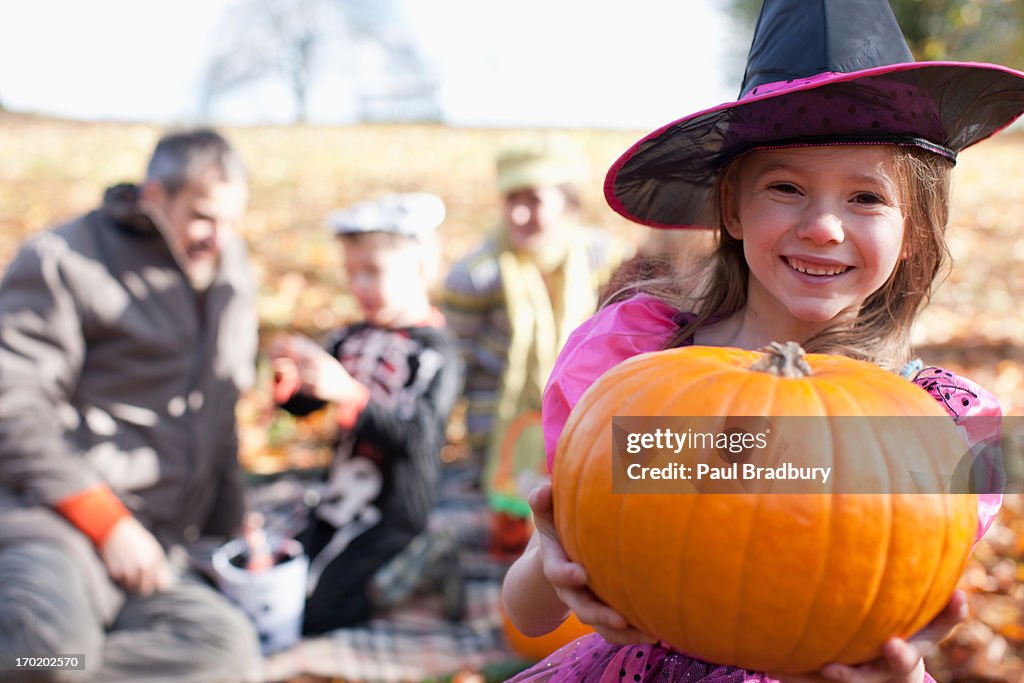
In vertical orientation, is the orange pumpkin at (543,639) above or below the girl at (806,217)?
below

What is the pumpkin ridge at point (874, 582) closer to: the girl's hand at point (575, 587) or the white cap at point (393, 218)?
the girl's hand at point (575, 587)

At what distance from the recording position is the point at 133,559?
3.60 meters

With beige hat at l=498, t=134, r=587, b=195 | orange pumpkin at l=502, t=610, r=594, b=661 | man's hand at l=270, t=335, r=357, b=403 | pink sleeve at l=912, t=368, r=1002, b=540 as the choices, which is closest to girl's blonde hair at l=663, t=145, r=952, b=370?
pink sleeve at l=912, t=368, r=1002, b=540

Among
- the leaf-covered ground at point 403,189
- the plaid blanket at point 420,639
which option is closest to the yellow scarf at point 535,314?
the plaid blanket at point 420,639

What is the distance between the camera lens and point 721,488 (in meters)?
1.27

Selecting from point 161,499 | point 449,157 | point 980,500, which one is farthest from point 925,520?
point 449,157

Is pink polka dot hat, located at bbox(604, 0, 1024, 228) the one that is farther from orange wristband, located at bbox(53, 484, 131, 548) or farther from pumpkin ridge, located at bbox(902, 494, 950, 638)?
orange wristband, located at bbox(53, 484, 131, 548)

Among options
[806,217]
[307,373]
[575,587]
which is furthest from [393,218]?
[575,587]

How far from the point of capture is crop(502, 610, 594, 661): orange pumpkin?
12.1 ft

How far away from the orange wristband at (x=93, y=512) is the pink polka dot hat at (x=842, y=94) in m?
2.72

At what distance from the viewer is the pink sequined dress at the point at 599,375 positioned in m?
1.63

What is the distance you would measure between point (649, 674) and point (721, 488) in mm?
564

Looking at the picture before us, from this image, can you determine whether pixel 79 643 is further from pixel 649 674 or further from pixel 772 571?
pixel 772 571

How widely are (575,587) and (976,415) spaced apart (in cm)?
81
